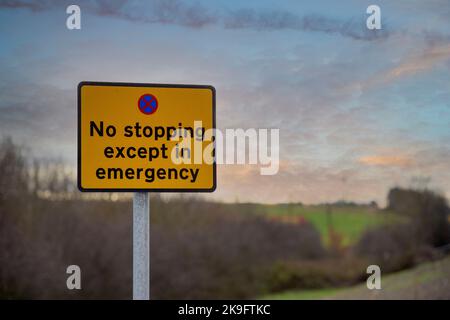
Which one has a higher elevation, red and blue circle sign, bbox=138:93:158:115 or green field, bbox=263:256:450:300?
red and blue circle sign, bbox=138:93:158:115

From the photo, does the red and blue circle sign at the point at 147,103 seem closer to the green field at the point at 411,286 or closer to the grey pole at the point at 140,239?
the grey pole at the point at 140,239

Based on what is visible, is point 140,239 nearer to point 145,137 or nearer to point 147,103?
point 145,137

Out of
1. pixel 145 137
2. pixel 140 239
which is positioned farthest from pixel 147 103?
pixel 140 239

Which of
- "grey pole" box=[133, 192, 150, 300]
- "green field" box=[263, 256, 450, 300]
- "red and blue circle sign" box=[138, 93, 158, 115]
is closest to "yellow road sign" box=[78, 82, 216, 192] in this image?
"red and blue circle sign" box=[138, 93, 158, 115]

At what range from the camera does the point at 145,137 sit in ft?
13.3

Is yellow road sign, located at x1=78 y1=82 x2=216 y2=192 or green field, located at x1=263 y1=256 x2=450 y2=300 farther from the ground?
yellow road sign, located at x1=78 y1=82 x2=216 y2=192

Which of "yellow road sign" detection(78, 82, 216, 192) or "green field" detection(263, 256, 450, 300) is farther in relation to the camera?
"green field" detection(263, 256, 450, 300)

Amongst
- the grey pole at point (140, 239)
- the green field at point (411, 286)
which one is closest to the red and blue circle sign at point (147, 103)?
the grey pole at point (140, 239)

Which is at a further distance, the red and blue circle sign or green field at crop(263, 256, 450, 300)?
green field at crop(263, 256, 450, 300)

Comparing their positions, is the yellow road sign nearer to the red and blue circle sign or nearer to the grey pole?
the red and blue circle sign

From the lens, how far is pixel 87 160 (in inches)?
→ 157

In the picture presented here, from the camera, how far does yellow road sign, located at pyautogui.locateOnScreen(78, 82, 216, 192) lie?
4012mm

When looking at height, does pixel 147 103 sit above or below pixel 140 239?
above
